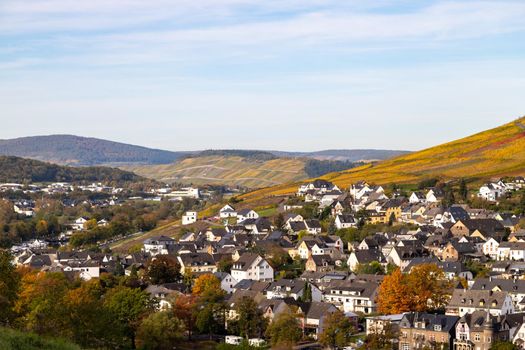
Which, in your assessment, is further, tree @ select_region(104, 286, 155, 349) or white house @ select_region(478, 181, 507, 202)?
white house @ select_region(478, 181, 507, 202)

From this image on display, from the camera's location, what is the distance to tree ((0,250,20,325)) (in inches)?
1384

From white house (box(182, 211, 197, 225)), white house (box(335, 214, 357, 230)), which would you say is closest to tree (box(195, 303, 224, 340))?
white house (box(335, 214, 357, 230))

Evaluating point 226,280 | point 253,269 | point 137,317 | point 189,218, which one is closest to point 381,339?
point 137,317

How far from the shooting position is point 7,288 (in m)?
37.2

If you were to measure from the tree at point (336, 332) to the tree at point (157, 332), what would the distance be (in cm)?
722

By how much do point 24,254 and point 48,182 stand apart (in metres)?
110

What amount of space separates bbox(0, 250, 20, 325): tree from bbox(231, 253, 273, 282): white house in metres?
22.7

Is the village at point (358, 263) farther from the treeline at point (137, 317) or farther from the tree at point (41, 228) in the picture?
the tree at point (41, 228)

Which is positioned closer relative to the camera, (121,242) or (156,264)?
(156,264)

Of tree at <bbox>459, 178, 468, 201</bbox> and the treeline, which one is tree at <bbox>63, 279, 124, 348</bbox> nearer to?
the treeline

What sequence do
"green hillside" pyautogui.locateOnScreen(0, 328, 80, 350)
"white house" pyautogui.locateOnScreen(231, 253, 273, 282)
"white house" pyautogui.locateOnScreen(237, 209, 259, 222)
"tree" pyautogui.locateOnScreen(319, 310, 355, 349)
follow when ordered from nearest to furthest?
1. "green hillside" pyautogui.locateOnScreen(0, 328, 80, 350)
2. "tree" pyautogui.locateOnScreen(319, 310, 355, 349)
3. "white house" pyautogui.locateOnScreen(231, 253, 273, 282)
4. "white house" pyautogui.locateOnScreen(237, 209, 259, 222)

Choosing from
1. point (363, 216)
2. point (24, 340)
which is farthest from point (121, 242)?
point (24, 340)

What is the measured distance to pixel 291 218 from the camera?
258 ft

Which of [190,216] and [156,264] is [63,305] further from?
[190,216]
